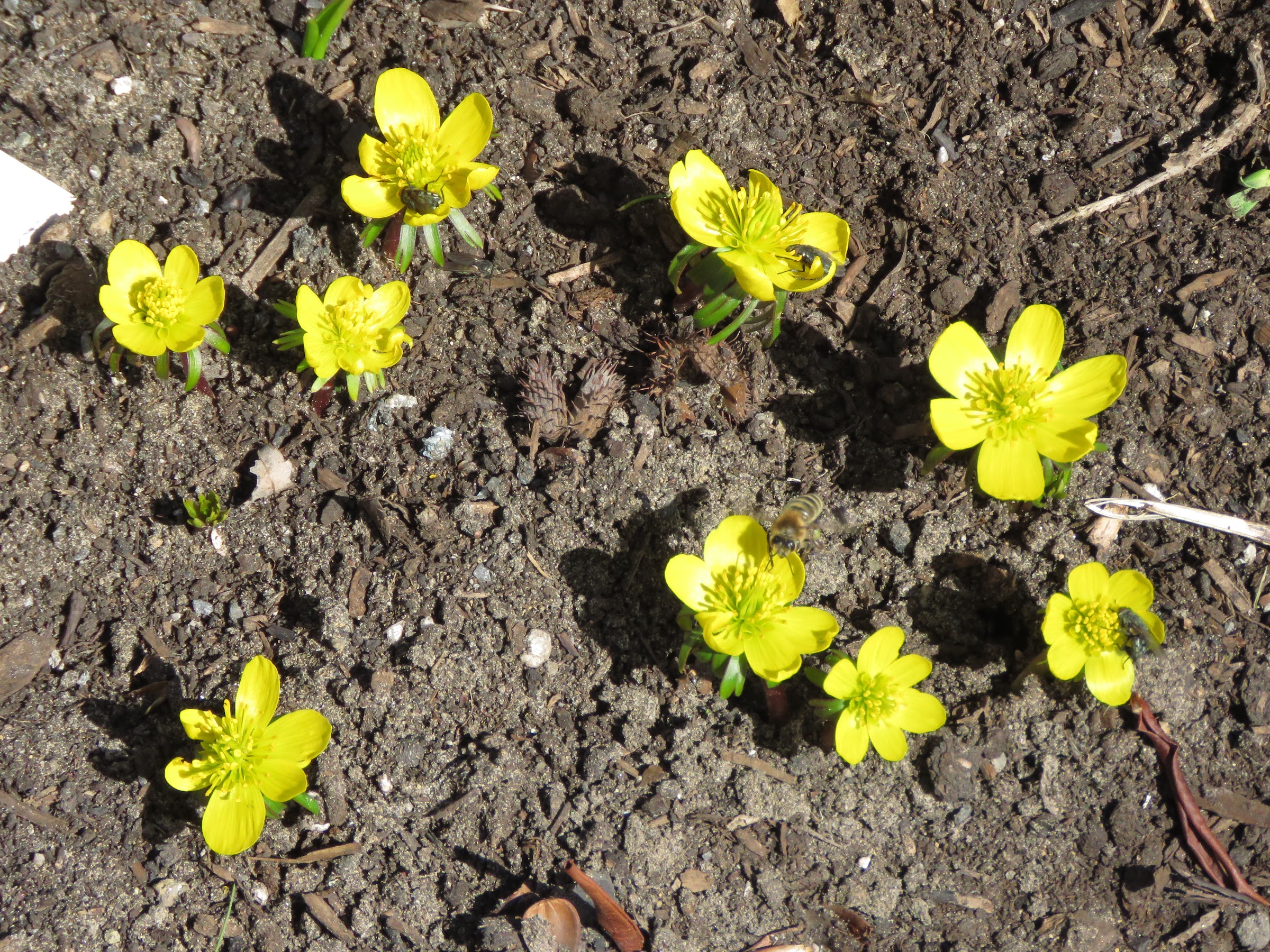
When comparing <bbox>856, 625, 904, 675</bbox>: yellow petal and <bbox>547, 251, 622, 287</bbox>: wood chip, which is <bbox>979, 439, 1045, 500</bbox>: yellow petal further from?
<bbox>547, 251, 622, 287</bbox>: wood chip

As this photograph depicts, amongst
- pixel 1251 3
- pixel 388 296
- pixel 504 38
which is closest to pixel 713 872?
pixel 388 296

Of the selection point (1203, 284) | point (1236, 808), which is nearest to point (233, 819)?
point (1236, 808)

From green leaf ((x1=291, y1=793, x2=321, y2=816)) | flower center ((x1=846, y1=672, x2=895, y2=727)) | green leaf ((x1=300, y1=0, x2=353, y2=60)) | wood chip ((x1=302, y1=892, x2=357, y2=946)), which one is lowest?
wood chip ((x1=302, y1=892, x2=357, y2=946))

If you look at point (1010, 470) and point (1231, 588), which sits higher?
point (1010, 470)

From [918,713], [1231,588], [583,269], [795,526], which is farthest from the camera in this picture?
[583,269]

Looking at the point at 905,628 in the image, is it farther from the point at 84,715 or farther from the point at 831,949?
the point at 84,715

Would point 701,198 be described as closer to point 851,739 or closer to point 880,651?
point 880,651

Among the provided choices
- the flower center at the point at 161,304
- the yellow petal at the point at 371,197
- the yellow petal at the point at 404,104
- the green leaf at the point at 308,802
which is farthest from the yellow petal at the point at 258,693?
the yellow petal at the point at 404,104

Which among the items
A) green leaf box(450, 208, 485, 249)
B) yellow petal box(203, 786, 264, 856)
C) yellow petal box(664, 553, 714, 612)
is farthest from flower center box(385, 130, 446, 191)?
yellow petal box(203, 786, 264, 856)
